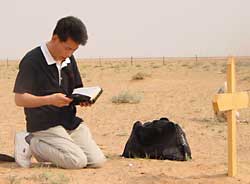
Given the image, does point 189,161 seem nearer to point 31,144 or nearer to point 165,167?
point 165,167

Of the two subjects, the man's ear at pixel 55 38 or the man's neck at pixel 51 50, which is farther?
the man's neck at pixel 51 50

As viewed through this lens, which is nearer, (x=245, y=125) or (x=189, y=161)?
(x=189, y=161)

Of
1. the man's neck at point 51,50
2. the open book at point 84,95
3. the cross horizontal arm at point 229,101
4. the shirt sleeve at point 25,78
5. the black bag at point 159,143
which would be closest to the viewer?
the cross horizontal arm at point 229,101

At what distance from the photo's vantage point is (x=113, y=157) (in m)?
8.63

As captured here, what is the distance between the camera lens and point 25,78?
7.16 metres

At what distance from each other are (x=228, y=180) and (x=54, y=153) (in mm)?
2110

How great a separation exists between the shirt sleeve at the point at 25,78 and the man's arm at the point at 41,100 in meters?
0.11

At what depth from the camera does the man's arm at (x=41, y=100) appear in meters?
6.85

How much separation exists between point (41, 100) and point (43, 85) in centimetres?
47

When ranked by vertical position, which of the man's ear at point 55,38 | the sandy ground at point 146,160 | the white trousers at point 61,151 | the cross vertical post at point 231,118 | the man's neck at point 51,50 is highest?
the man's ear at point 55,38

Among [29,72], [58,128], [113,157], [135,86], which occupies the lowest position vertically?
[135,86]

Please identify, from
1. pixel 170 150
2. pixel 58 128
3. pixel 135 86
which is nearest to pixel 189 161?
pixel 170 150

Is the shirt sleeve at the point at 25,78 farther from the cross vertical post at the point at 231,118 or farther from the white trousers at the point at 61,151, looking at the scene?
the cross vertical post at the point at 231,118

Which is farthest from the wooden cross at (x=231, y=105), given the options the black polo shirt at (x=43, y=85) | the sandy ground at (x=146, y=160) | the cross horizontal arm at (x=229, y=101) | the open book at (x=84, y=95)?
the black polo shirt at (x=43, y=85)
